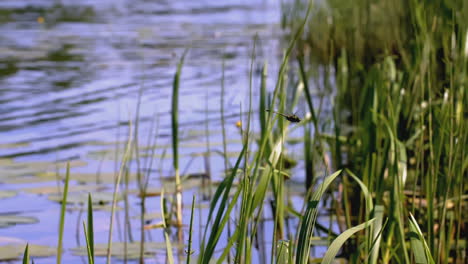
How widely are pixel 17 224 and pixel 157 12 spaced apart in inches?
326

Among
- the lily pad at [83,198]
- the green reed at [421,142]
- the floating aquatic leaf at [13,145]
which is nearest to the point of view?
the green reed at [421,142]

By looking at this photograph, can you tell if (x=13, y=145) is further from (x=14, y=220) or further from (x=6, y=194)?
(x=14, y=220)

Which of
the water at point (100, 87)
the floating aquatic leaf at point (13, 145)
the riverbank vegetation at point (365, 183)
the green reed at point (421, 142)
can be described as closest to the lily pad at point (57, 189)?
the water at point (100, 87)

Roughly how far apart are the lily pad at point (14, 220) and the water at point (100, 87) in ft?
0.09

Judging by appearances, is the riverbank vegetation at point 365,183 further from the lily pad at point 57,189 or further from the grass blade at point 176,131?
the lily pad at point 57,189

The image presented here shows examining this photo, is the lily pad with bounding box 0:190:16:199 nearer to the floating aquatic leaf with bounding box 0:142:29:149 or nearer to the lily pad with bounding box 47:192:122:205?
the lily pad with bounding box 47:192:122:205

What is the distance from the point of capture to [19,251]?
2359 mm

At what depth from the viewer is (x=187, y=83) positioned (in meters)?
5.63

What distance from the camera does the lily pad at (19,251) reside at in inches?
91.4

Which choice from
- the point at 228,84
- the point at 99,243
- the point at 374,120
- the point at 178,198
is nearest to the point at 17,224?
the point at 99,243

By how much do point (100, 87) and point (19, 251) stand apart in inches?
126

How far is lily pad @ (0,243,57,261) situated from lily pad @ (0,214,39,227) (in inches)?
9.8

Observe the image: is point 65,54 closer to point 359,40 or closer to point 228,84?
point 228,84

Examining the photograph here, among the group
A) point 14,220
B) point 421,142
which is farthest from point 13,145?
point 421,142
